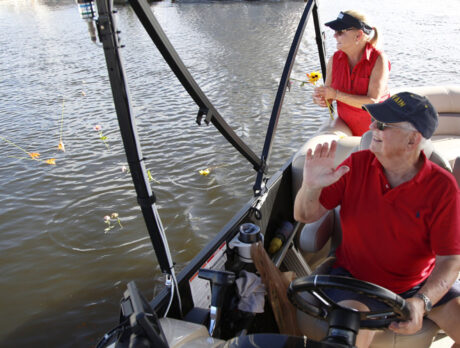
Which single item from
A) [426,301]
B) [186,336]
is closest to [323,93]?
Answer: [426,301]

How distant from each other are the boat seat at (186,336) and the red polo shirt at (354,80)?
2.15 m

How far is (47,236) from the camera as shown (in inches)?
150

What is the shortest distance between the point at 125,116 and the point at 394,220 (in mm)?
1135

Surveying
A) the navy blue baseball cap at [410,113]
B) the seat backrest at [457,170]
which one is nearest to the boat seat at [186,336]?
the navy blue baseball cap at [410,113]

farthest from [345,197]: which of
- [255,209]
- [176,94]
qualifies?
[176,94]

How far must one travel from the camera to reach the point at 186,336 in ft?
4.50

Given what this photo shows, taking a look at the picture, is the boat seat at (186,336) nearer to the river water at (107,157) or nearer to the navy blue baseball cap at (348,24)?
the river water at (107,157)

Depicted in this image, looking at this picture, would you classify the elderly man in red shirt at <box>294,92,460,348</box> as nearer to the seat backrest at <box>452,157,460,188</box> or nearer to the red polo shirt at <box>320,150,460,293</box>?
the red polo shirt at <box>320,150,460,293</box>

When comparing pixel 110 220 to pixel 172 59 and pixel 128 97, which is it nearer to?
pixel 172 59

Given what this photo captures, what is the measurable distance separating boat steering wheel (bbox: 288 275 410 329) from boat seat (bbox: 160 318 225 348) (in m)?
0.35

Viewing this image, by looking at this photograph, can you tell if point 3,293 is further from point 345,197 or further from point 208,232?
point 345,197

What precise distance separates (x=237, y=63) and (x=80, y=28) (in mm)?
7293

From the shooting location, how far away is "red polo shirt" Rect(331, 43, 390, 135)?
288 cm

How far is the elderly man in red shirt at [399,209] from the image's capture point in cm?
161
